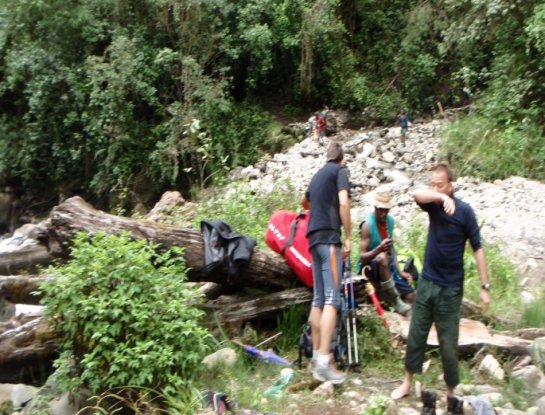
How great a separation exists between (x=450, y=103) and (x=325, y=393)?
50.4ft

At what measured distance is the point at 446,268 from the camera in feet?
16.3

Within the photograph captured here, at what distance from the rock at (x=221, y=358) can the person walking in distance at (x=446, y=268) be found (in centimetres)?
162

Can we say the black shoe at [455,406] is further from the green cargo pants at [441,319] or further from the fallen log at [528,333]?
the fallen log at [528,333]

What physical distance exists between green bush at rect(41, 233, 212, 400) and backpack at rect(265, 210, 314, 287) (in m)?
1.09

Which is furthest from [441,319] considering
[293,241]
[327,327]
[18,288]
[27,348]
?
[18,288]

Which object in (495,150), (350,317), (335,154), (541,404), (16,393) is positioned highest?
(495,150)

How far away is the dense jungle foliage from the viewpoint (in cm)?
1775

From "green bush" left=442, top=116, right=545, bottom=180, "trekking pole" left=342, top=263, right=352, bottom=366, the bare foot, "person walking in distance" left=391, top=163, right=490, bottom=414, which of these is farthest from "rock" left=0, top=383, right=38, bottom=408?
"green bush" left=442, top=116, right=545, bottom=180

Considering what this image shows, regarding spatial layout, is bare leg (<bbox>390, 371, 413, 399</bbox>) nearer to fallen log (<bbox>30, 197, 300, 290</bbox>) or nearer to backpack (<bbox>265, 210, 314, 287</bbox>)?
backpack (<bbox>265, 210, 314, 287</bbox>)

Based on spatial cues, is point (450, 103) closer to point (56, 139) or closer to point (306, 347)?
point (56, 139)

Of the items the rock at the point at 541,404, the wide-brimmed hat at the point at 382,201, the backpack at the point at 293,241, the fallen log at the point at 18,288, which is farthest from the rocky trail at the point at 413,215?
the wide-brimmed hat at the point at 382,201

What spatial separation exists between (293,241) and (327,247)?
24.6 inches

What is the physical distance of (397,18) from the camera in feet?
69.3

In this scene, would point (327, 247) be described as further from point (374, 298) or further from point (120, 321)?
point (120, 321)
